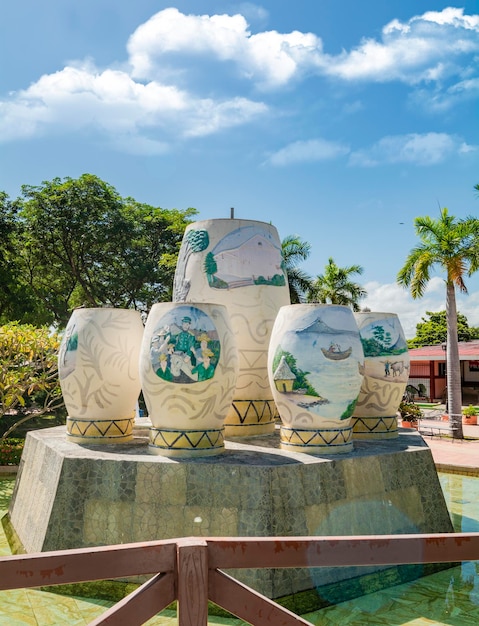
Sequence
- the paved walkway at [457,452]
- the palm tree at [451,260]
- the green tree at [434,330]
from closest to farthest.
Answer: the paved walkway at [457,452], the palm tree at [451,260], the green tree at [434,330]

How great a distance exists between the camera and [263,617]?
2.40 metres

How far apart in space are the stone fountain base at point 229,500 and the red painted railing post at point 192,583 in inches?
157

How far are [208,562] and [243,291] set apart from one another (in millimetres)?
7093

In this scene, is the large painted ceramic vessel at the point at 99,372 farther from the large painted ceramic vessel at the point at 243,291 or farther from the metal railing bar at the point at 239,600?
the metal railing bar at the point at 239,600

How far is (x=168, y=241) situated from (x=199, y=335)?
59.1 ft

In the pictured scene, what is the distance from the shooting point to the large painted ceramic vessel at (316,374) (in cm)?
735

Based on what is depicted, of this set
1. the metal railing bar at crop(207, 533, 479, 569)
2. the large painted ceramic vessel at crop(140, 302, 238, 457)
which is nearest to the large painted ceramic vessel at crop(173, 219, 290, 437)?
the large painted ceramic vessel at crop(140, 302, 238, 457)

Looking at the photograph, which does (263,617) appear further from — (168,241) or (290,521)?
(168,241)

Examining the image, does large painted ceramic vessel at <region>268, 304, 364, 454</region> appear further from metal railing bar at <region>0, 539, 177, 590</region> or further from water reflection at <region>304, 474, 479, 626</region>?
metal railing bar at <region>0, 539, 177, 590</region>

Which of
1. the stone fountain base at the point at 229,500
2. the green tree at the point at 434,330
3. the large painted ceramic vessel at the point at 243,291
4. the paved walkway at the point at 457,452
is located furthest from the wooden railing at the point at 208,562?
the green tree at the point at 434,330

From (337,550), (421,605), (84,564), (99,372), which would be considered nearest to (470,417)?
(421,605)

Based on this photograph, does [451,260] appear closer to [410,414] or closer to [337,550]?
[410,414]

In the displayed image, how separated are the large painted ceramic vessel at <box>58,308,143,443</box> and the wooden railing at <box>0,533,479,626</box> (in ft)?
19.8

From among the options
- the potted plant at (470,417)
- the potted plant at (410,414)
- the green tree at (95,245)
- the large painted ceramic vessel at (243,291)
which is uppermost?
the green tree at (95,245)
